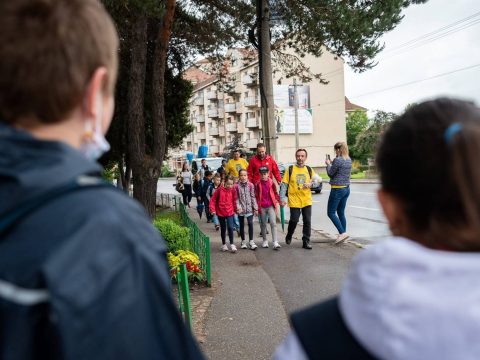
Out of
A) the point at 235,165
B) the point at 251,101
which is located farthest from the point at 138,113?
the point at 251,101

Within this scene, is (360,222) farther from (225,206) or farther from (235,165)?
(225,206)

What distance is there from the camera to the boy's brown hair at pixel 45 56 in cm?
90

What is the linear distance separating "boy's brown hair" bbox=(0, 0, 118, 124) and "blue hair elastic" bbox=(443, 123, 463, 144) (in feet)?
2.51

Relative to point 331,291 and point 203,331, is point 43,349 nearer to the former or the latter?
point 203,331

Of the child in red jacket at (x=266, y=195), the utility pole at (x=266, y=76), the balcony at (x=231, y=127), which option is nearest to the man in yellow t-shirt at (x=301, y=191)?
the child in red jacket at (x=266, y=195)

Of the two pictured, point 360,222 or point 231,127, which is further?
point 231,127

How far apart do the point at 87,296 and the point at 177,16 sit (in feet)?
35.2

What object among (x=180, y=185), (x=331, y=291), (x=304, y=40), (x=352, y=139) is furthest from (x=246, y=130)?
(x=331, y=291)

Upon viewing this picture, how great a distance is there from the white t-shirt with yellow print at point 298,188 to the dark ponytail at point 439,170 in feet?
25.1

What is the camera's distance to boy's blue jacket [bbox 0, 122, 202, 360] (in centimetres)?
81

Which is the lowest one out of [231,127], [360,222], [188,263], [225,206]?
[360,222]

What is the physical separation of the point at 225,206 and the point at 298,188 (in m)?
1.50

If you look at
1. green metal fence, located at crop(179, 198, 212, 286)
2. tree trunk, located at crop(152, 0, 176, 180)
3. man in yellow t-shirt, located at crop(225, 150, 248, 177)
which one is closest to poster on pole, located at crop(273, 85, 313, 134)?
man in yellow t-shirt, located at crop(225, 150, 248, 177)

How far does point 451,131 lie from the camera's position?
972 millimetres
